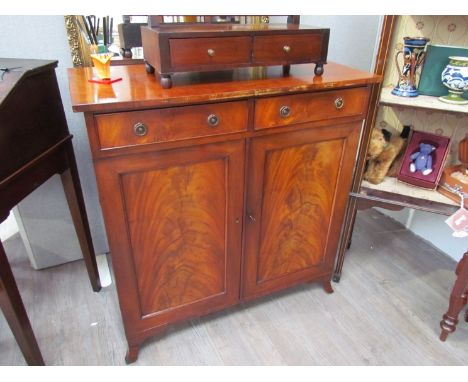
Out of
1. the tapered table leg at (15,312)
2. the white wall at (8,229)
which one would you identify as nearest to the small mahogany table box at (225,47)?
the tapered table leg at (15,312)

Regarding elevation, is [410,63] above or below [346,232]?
above

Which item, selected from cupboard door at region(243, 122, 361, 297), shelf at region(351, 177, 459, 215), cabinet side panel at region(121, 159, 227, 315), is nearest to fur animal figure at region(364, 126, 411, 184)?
shelf at region(351, 177, 459, 215)

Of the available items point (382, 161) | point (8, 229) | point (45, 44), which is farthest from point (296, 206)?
point (8, 229)

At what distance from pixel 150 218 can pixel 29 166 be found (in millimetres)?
397

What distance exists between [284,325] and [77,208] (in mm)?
965

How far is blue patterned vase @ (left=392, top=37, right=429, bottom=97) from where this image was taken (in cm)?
131

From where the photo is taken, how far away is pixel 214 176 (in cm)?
112

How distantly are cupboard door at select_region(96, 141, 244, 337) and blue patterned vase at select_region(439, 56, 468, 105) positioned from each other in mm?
814

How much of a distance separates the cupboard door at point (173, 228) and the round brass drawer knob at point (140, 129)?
0.23ft

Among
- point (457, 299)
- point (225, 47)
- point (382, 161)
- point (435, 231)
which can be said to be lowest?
point (435, 231)

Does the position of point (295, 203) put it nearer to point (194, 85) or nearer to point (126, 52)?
point (194, 85)

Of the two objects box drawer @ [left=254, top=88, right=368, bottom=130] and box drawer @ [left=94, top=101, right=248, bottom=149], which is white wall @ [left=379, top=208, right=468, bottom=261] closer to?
box drawer @ [left=254, top=88, right=368, bottom=130]
